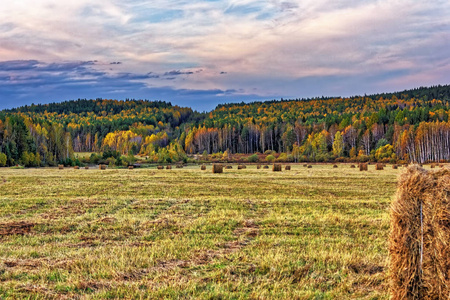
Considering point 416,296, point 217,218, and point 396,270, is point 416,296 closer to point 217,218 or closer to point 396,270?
point 396,270

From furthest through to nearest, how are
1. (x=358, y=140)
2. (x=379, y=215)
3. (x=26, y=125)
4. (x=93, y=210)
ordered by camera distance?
(x=358, y=140) < (x=26, y=125) < (x=93, y=210) < (x=379, y=215)

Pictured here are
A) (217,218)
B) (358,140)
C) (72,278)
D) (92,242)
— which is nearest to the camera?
(72,278)

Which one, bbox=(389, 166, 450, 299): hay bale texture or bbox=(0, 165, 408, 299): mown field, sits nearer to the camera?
bbox=(389, 166, 450, 299): hay bale texture

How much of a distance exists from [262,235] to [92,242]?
5069 mm

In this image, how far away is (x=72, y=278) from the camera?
8.06 meters

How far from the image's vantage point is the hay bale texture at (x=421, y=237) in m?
6.64

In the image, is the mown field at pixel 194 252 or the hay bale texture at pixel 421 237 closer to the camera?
the hay bale texture at pixel 421 237

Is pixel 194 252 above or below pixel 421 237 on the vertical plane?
below

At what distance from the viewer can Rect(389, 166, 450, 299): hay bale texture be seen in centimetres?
Result: 664

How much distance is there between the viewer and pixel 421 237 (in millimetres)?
6832

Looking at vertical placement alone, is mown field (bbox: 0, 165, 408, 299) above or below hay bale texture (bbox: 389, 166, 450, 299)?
below

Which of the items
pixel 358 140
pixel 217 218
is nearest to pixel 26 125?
pixel 358 140

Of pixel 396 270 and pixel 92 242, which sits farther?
pixel 92 242

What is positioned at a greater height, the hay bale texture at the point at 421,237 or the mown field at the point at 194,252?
the hay bale texture at the point at 421,237
